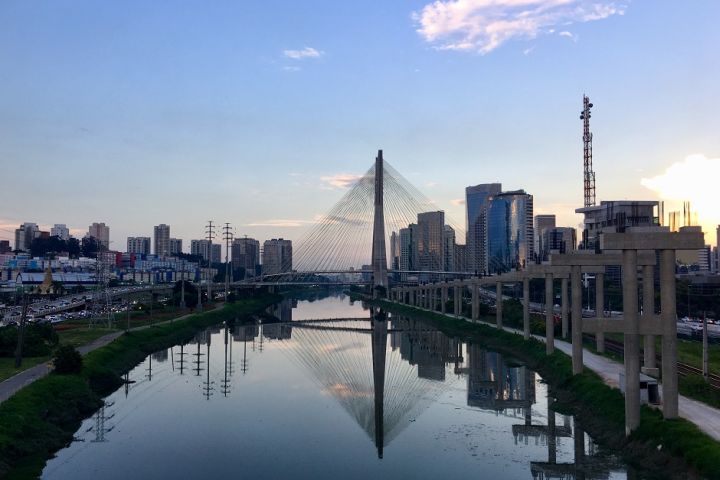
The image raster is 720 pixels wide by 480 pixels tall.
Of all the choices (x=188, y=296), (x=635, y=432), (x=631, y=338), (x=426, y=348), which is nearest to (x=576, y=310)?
(x=631, y=338)

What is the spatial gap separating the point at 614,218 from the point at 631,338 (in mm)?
19992

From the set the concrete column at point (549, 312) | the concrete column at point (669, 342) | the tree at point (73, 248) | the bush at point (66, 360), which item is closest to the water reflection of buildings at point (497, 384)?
the concrete column at point (549, 312)

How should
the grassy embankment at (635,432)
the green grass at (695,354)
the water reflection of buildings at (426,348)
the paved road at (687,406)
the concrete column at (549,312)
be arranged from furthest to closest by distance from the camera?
1. the water reflection of buildings at (426,348)
2. the concrete column at (549,312)
3. the green grass at (695,354)
4. the paved road at (687,406)
5. the grassy embankment at (635,432)

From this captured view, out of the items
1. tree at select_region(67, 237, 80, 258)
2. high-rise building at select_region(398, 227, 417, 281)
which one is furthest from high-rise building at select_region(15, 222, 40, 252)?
high-rise building at select_region(398, 227, 417, 281)

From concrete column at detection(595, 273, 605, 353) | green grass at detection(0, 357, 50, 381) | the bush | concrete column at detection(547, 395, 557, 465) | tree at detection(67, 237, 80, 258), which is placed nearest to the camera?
concrete column at detection(547, 395, 557, 465)

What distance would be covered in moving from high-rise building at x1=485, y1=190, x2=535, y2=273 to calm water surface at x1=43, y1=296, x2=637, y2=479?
4783 inches

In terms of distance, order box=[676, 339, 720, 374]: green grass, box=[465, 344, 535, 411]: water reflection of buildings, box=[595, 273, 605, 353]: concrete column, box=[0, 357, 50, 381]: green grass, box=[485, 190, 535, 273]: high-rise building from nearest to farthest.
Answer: box=[0, 357, 50, 381]: green grass, box=[465, 344, 535, 411]: water reflection of buildings, box=[676, 339, 720, 374]: green grass, box=[595, 273, 605, 353]: concrete column, box=[485, 190, 535, 273]: high-rise building

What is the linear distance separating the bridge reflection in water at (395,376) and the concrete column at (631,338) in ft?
5.72

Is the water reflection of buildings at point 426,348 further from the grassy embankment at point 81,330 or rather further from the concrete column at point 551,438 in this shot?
the grassy embankment at point 81,330

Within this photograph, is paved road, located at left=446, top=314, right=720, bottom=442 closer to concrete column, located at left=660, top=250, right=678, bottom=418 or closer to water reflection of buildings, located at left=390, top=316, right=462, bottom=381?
concrete column, located at left=660, top=250, right=678, bottom=418

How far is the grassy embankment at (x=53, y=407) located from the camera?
18359 mm

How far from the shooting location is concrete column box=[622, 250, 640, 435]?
18.4m

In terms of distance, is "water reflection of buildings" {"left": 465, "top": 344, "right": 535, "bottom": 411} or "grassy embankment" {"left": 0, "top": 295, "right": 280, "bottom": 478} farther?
"water reflection of buildings" {"left": 465, "top": 344, "right": 535, "bottom": 411}

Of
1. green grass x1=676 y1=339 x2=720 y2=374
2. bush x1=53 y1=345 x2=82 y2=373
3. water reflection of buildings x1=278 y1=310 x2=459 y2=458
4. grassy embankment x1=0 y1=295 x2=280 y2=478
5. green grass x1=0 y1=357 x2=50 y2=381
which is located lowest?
water reflection of buildings x1=278 y1=310 x2=459 y2=458
